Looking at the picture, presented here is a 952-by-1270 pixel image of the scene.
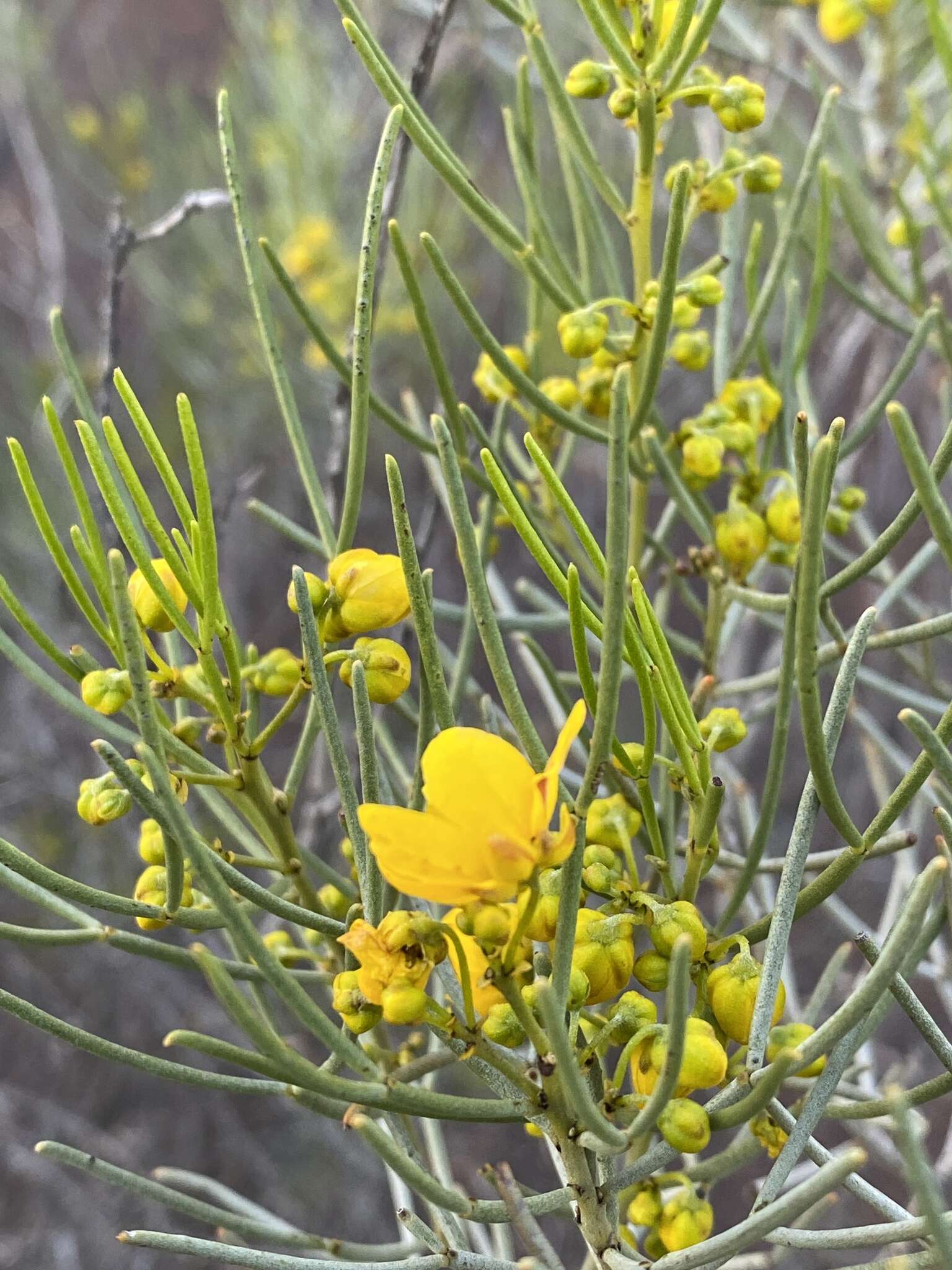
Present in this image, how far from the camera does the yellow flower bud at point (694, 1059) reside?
45 centimetres

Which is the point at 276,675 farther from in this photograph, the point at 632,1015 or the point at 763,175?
the point at 763,175

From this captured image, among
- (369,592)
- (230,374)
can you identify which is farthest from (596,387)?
(230,374)

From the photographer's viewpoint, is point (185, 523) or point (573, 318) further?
point (573, 318)

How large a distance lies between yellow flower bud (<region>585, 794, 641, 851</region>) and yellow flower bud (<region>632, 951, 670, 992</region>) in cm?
7

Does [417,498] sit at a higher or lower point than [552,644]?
higher

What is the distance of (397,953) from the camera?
1.49ft

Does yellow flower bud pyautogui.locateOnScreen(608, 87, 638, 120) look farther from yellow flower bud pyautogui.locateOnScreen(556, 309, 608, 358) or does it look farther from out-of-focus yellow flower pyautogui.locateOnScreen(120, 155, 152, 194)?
out-of-focus yellow flower pyautogui.locateOnScreen(120, 155, 152, 194)

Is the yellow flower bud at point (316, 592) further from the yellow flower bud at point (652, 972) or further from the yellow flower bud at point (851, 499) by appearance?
the yellow flower bud at point (851, 499)

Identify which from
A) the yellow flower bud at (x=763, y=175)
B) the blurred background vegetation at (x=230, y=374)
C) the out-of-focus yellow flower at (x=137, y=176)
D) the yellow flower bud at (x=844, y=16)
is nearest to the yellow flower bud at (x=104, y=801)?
the yellow flower bud at (x=763, y=175)

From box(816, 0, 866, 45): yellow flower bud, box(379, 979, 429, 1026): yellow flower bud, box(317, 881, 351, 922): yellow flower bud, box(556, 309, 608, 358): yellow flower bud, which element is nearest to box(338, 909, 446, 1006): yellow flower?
box(379, 979, 429, 1026): yellow flower bud

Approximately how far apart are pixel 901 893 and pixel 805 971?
2.20 m

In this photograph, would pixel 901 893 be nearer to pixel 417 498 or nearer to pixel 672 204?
pixel 672 204

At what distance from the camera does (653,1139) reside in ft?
2.57

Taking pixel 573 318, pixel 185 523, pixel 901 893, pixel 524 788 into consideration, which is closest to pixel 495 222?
pixel 573 318
